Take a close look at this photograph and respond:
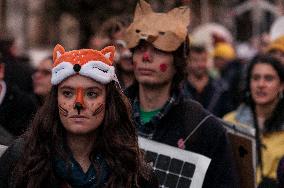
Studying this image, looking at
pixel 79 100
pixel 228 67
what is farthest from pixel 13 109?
pixel 228 67

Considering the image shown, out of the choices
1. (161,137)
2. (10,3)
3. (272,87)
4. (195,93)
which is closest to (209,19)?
(10,3)

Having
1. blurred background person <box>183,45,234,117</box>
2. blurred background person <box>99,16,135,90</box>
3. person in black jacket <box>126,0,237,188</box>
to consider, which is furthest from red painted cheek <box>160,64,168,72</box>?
blurred background person <box>183,45,234,117</box>

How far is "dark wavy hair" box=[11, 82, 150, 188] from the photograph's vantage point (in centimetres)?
461

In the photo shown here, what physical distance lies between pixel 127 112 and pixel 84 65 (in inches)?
13.3

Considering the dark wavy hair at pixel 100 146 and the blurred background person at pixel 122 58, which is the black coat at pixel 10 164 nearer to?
the dark wavy hair at pixel 100 146

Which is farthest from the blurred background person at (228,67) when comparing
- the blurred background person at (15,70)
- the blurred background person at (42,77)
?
the blurred background person at (15,70)

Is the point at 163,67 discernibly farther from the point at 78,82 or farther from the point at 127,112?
the point at 78,82

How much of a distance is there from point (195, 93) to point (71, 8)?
8818 millimetres

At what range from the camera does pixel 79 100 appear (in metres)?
4.83

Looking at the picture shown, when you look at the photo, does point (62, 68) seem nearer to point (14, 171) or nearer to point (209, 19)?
point (14, 171)

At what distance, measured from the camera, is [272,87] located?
8234 millimetres

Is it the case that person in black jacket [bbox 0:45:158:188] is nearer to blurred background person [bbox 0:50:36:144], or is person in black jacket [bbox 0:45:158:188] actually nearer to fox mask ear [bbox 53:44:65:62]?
fox mask ear [bbox 53:44:65:62]

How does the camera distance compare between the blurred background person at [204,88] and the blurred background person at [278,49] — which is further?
the blurred background person at [278,49]

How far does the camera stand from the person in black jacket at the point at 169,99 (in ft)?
20.6
